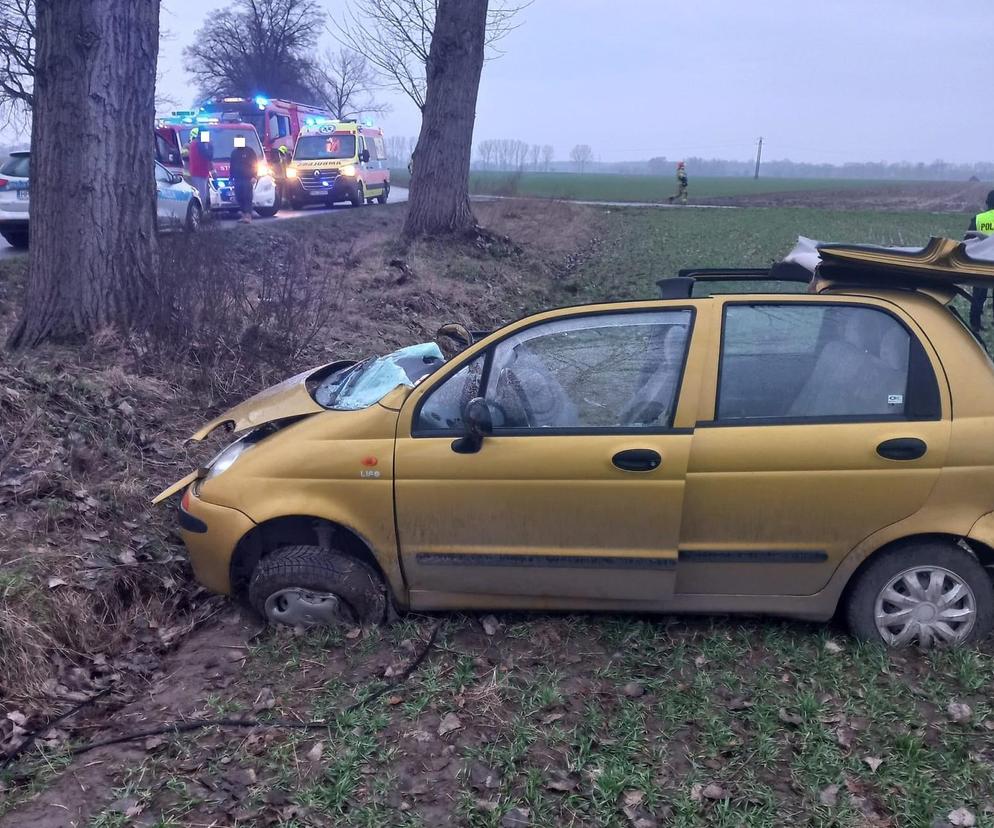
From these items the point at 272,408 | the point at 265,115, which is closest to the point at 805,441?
the point at 272,408

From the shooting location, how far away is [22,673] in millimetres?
4023

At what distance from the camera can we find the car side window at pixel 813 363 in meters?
4.02

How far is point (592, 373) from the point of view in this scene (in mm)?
4234

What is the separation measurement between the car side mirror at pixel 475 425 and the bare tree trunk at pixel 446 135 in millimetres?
12958

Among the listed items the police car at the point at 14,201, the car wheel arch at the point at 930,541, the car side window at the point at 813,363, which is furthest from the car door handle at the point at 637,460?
the police car at the point at 14,201

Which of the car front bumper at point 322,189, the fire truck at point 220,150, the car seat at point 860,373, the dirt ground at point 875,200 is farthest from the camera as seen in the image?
the dirt ground at point 875,200

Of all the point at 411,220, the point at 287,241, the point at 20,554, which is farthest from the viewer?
the point at 411,220

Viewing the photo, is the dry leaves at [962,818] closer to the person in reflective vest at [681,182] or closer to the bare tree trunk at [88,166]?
the bare tree trunk at [88,166]

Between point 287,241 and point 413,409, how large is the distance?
1190 centimetres

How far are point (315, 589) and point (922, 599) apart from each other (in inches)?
110

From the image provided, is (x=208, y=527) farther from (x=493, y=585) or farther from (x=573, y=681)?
(x=573, y=681)

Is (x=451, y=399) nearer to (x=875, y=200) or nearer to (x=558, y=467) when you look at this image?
(x=558, y=467)

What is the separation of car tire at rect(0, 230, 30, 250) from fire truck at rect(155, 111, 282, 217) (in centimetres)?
709

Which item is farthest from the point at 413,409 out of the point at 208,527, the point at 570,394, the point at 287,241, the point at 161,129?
the point at 161,129
